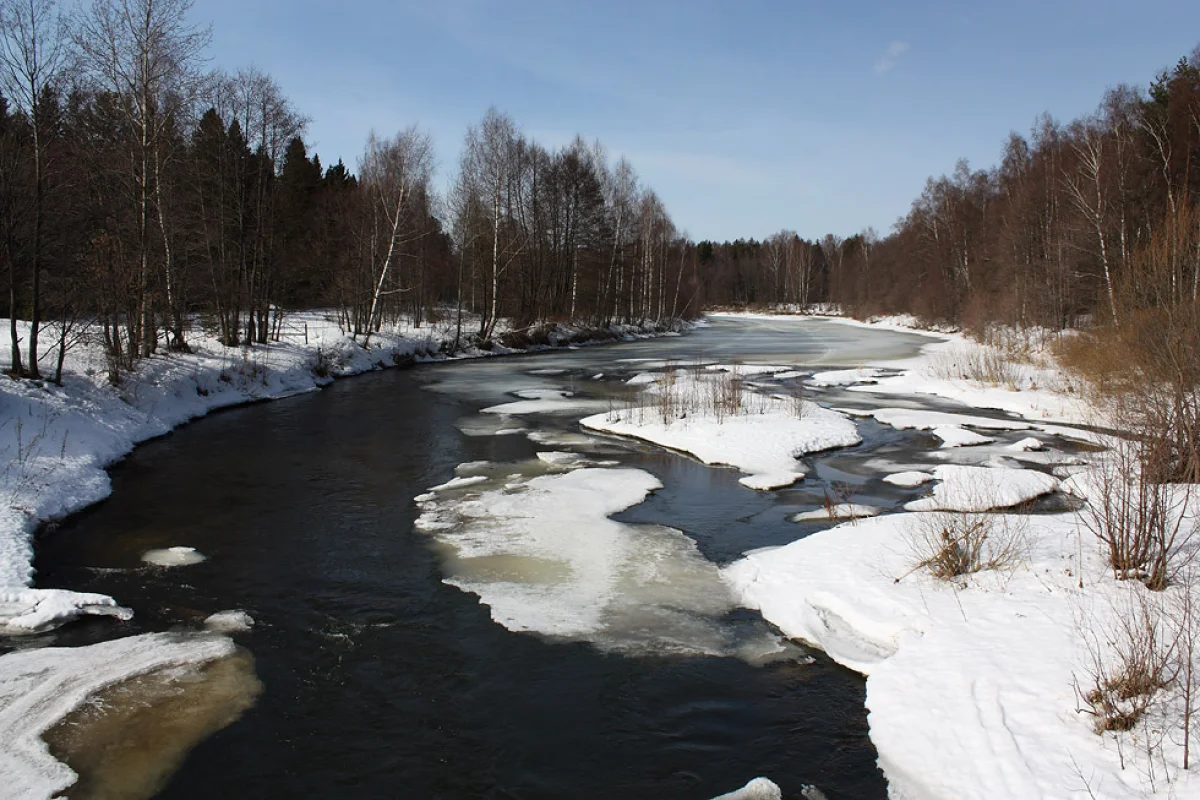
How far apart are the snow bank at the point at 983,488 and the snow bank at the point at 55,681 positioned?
9008mm

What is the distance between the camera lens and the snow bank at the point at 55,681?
185 inches

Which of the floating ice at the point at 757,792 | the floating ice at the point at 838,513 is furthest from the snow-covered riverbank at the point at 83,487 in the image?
the floating ice at the point at 838,513

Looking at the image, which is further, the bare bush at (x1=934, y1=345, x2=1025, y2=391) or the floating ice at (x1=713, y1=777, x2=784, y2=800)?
the bare bush at (x1=934, y1=345, x2=1025, y2=391)

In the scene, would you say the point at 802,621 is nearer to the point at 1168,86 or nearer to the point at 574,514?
the point at 574,514

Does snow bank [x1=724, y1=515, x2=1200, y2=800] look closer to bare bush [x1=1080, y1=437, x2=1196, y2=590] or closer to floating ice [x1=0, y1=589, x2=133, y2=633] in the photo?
bare bush [x1=1080, y1=437, x2=1196, y2=590]

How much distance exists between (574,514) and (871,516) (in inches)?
162

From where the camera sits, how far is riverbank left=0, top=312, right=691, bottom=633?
7.53 metres

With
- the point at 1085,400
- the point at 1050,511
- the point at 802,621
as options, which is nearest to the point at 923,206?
the point at 1085,400

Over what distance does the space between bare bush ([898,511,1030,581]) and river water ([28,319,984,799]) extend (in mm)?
1747

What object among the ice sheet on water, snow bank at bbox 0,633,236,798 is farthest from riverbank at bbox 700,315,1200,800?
snow bank at bbox 0,633,236,798

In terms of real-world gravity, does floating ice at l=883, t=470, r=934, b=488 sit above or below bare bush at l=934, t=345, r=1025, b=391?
below

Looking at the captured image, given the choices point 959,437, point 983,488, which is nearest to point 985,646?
point 983,488

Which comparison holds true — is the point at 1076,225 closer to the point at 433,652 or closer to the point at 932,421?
the point at 932,421

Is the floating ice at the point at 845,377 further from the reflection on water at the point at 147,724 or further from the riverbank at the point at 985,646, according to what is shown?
the reflection on water at the point at 147,724
